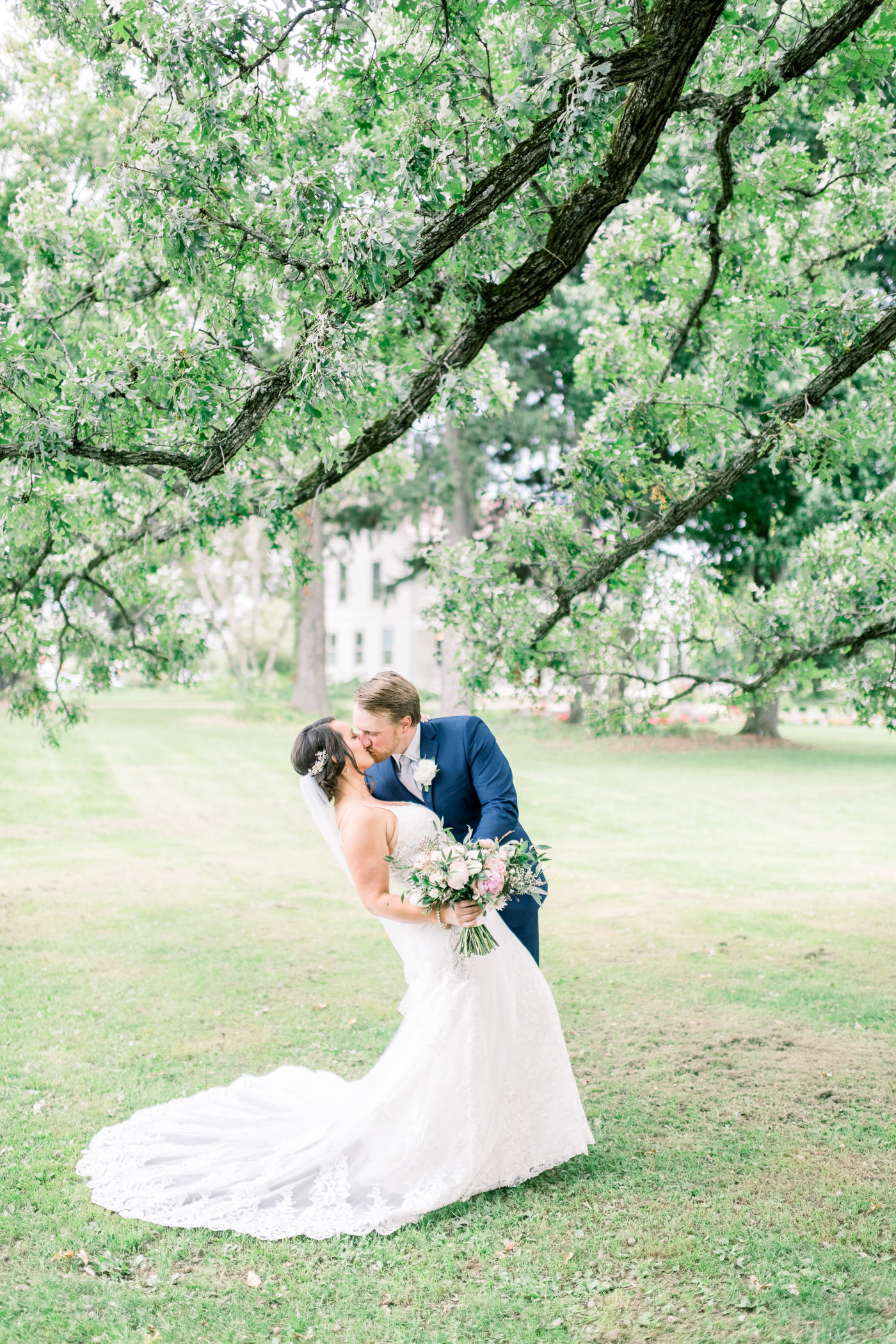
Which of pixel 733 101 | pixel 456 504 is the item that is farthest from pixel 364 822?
pixel 456 504

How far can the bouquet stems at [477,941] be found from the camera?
14.4 ft

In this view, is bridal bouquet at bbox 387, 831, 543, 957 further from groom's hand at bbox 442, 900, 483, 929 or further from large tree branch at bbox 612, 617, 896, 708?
large tree branch at bbox 612, 617, 896, 708

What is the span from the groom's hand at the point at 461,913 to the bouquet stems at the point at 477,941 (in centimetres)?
10

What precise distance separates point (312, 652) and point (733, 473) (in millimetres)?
23593

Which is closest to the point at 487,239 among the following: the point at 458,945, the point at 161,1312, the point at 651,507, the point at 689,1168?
the point at 651,507

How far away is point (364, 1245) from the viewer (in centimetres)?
412

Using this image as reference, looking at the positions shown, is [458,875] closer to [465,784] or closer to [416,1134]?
[465,784]

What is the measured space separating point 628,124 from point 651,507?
3090 mm

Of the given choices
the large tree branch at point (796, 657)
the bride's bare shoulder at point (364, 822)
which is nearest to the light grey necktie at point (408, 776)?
the bride's bare shoulder at point (364, 822)

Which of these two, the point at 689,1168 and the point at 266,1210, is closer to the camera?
the point at 266,1210

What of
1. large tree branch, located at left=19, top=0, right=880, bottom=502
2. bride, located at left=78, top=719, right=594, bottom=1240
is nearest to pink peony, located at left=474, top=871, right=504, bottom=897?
bride, located at left=78, top=719, right=594, bottom=1240

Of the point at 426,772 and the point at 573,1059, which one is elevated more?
the point at 426,772

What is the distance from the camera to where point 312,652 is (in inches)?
1166

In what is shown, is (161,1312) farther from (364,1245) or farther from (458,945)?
(458,945)
